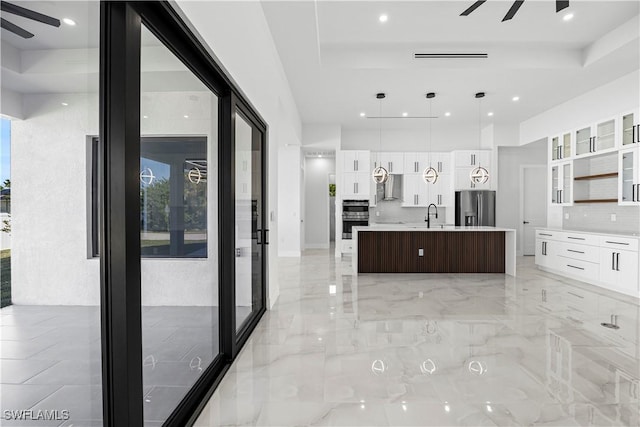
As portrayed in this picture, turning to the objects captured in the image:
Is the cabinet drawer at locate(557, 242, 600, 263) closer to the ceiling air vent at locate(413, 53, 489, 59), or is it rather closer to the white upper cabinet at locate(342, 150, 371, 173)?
the ceiling air vent at locate(413, 53, 489, 59)

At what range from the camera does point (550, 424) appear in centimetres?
205

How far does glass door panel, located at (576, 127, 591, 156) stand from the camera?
625 cm

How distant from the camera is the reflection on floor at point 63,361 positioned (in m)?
1.01

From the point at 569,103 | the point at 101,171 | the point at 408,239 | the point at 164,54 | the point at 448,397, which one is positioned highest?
the point at 569,103

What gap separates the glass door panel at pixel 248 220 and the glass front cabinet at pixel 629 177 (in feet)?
17.5

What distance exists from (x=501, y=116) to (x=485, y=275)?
3929mm

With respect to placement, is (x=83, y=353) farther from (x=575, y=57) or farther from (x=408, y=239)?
(x=575, y=57)

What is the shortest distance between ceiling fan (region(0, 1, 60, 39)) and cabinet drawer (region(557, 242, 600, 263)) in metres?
7.05

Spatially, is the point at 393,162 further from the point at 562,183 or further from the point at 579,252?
the point at 579,252

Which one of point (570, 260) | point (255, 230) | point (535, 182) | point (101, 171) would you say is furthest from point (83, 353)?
point (535, 182)

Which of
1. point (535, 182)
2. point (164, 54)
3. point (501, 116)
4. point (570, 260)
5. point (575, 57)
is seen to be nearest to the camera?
point (164, 54)

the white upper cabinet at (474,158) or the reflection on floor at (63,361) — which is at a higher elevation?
the white upper cabinet at (474,158)

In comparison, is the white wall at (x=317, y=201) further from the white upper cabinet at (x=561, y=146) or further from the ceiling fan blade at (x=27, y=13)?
the ceiling fan blade at (x=27, y=13)

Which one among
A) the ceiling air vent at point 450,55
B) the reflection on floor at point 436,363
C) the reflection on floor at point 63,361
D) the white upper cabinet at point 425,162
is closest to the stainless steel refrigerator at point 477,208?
the white upper cabinet at point 425,162
